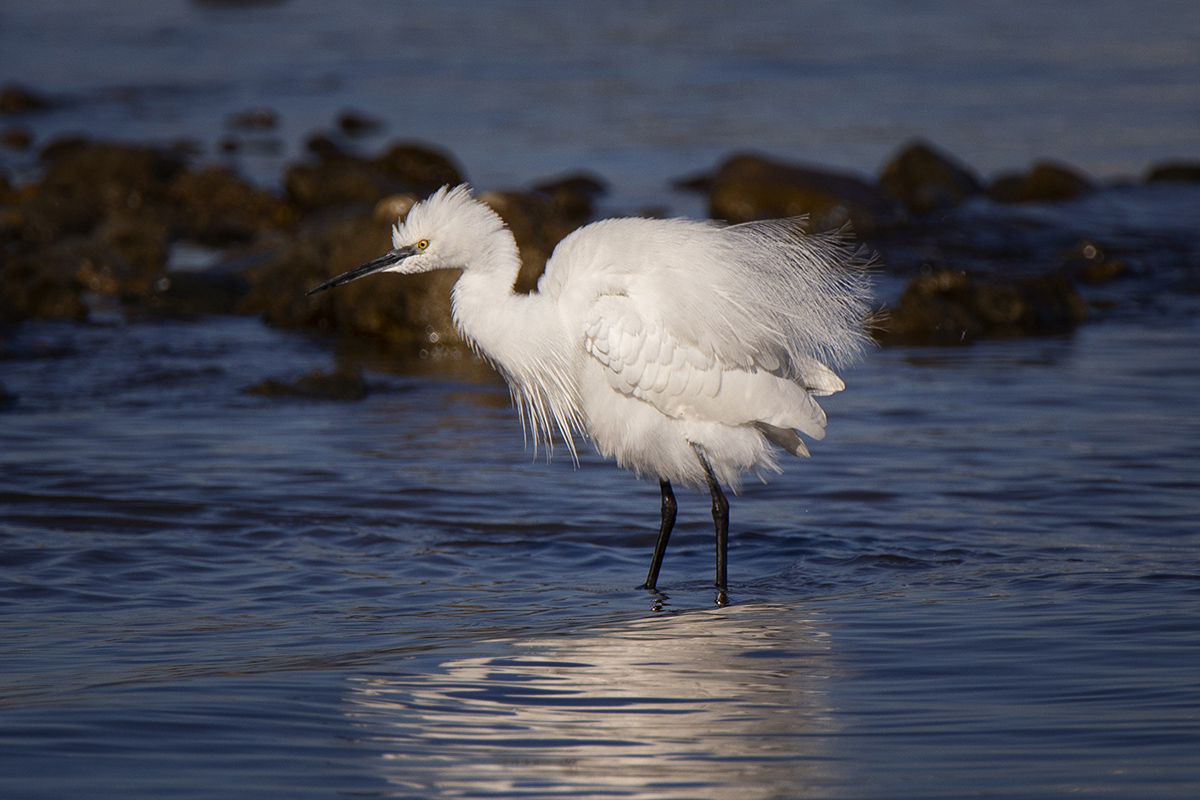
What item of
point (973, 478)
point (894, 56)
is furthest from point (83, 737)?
point (894, 56)

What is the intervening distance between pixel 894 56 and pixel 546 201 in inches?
672

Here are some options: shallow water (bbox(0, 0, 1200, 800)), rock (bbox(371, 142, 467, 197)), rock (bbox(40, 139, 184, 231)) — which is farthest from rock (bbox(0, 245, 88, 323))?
rock (bbox(371, 142, 467, 197))

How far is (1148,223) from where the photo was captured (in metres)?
14.6

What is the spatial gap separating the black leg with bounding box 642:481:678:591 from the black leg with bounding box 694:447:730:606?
0.17 metres

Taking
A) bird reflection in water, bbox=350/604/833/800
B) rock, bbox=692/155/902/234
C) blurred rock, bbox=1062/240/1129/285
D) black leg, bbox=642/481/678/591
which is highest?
rock, bbox=692/155/902/234

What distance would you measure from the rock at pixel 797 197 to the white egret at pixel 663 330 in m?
8.69

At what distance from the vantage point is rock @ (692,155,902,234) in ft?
46.9

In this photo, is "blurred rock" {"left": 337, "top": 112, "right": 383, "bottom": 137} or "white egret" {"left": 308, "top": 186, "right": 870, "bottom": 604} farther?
"blurred rock" {"left": 337, "top": 112, "right": 383, "bottom": 137}

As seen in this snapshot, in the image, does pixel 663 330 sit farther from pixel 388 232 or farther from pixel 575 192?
pixel 575 192

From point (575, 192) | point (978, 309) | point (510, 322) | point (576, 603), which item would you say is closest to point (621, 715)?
point (576, 603)

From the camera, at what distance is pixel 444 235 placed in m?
5.49

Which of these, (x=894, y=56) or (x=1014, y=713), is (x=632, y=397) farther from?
(x=894, y=56)

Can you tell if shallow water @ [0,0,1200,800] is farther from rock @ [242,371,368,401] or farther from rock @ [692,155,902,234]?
rock @ [692,155,902,234]

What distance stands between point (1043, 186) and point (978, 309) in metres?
5.56
